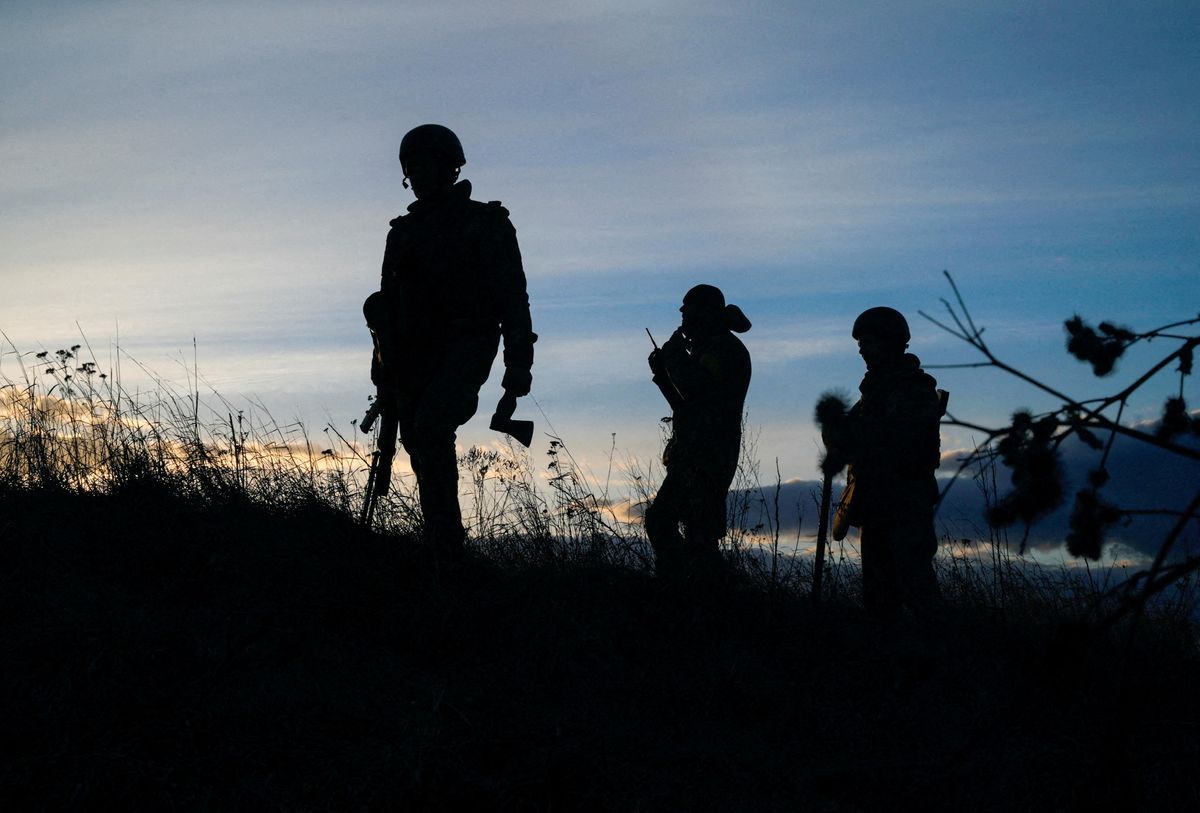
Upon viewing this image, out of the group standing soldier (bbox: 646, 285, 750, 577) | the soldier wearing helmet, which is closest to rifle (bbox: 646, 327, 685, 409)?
standing soldier (bbox: 646, 285, 750, 577)

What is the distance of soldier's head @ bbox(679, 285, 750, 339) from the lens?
6871 millimetres

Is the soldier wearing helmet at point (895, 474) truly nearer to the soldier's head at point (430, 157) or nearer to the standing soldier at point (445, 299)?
the standing soldier at point (445, 299)

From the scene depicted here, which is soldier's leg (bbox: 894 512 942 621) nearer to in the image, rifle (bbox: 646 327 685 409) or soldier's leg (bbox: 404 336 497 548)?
rifle (bbox: 646 327 685 409)

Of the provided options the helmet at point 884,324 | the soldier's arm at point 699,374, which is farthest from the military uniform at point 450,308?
the helmet at point 884,324

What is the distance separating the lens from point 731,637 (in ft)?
17.5

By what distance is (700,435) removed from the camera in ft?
22.1

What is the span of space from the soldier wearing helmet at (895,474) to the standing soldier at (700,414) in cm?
79

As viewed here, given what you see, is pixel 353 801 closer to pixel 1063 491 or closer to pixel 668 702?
pixel 668 702

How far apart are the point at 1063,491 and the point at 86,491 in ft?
16.8

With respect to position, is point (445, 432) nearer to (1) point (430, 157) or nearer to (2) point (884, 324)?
(1) point (430, 157)

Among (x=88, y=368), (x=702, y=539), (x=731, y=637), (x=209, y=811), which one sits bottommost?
(x=209, y=811)

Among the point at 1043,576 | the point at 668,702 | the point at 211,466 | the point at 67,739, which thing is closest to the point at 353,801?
the point at 67,739

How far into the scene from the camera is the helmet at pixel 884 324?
20.9 ft

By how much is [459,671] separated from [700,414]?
2.67 meters
